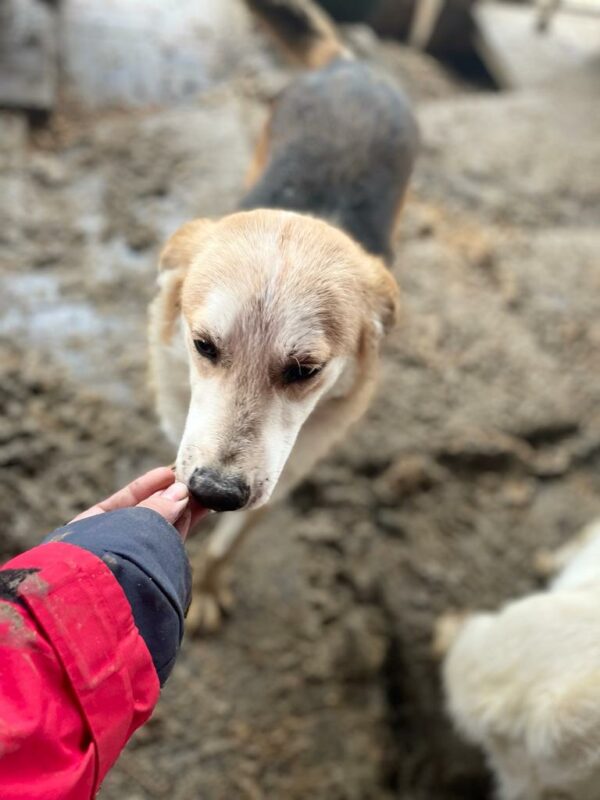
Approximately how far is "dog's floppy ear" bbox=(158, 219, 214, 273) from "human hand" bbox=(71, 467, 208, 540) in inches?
23.7

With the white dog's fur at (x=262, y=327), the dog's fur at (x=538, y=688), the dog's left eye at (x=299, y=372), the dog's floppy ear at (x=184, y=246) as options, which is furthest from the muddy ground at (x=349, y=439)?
the dog's left eye at (x=299, y=372)

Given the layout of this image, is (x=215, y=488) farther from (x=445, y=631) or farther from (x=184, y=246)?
(x=445, y=631)

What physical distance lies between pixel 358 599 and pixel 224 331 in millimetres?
1524

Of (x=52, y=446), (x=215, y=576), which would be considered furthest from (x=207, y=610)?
(x=52, y=446)

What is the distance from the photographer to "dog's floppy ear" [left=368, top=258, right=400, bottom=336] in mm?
1777

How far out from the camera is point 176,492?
132cm

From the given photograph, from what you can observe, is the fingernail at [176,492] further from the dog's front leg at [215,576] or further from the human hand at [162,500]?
the dog's front leg at [215,576]

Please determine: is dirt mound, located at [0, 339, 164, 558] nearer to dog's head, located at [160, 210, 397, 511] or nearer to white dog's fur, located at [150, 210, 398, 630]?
white dog's fur, located at [150, 210, 398, 630]

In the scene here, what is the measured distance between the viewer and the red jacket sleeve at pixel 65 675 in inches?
37.3

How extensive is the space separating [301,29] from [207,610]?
9.56 feet

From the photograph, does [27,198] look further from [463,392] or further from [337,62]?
[463,392]

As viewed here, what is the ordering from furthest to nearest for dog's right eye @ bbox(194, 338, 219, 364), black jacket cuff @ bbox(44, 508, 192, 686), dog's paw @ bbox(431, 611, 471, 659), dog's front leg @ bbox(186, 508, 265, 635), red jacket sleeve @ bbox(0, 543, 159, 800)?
dog's paw @ bbox(431, 611, 471, 659) < dog's front leg @ bbox(186, 508, 265, 635) < dog's right eye @ bbox(194, 338, 219, 364) < black jacket cuff @ bbox(44, 508, 192, 686) < red jacket sleeve @ bbox(0, 543, 159, 800)

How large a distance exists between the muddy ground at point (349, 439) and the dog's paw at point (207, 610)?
0.18 feet

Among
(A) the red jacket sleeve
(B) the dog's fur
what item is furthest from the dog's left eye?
(B) the dog's fur
